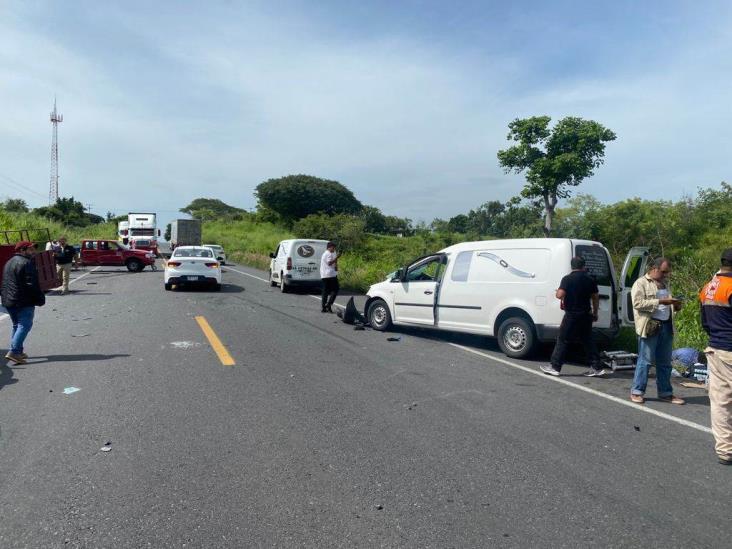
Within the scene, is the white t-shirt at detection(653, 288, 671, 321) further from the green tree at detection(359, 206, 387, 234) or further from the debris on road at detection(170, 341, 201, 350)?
the green tree at detection(359, 206, 387, 234)

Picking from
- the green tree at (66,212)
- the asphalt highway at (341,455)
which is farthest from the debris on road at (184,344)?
the green tree at (66,212)

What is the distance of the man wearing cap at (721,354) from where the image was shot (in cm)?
469

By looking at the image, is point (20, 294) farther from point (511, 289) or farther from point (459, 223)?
point (459, 223)

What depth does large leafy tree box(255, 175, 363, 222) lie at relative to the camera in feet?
266

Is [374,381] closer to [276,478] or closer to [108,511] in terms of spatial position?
[276,478]

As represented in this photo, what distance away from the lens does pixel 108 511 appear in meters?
3.54

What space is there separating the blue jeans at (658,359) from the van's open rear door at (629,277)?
1.88 m

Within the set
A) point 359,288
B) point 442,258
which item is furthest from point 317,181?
point 442,258

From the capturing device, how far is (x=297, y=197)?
266 ft

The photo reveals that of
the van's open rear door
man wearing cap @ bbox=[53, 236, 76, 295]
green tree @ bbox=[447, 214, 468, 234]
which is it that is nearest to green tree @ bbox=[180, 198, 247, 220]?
green tree @ bbox=[447, 214, 468, 234]

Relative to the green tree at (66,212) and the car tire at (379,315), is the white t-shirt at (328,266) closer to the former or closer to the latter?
the car tire at (379,315)

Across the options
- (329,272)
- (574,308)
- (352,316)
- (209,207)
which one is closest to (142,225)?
(329,272)

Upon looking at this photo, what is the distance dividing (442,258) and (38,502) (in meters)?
7.87

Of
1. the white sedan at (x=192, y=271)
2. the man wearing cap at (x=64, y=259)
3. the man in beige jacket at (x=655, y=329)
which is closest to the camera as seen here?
the man in beige jacket at (x=655, y=329)
